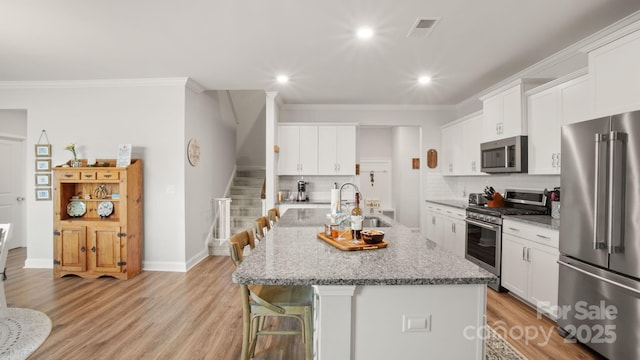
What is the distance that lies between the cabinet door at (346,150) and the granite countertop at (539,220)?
2692 millimetres

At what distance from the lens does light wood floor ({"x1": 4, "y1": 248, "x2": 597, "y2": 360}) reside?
2.32m

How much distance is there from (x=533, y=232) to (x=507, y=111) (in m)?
1.59

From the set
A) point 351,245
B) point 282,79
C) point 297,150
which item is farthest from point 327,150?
point 351,245

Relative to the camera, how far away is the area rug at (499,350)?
224cm

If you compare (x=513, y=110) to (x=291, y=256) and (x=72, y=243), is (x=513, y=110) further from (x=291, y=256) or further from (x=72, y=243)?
(x=72, y=243)

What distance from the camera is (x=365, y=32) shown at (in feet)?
9.23

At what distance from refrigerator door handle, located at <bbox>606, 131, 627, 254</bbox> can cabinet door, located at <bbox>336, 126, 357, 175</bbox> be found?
3655 millimetres

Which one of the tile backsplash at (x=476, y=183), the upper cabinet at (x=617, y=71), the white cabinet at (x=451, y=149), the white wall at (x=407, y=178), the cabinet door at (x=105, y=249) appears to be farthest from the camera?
the white wall at (x=407, y=178)

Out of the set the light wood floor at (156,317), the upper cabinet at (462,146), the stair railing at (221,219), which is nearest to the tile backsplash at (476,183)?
the upper cabinet at (462,146)

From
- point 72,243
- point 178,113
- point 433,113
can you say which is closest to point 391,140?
point 433,113

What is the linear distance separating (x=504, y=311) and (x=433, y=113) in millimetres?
3786

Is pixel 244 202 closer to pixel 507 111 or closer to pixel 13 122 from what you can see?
pixel 13 122

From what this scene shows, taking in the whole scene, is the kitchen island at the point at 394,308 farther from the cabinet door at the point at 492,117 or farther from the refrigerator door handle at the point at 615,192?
the cabinet door at the point at 492,117

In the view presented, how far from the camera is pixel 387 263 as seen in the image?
5.20 ft
